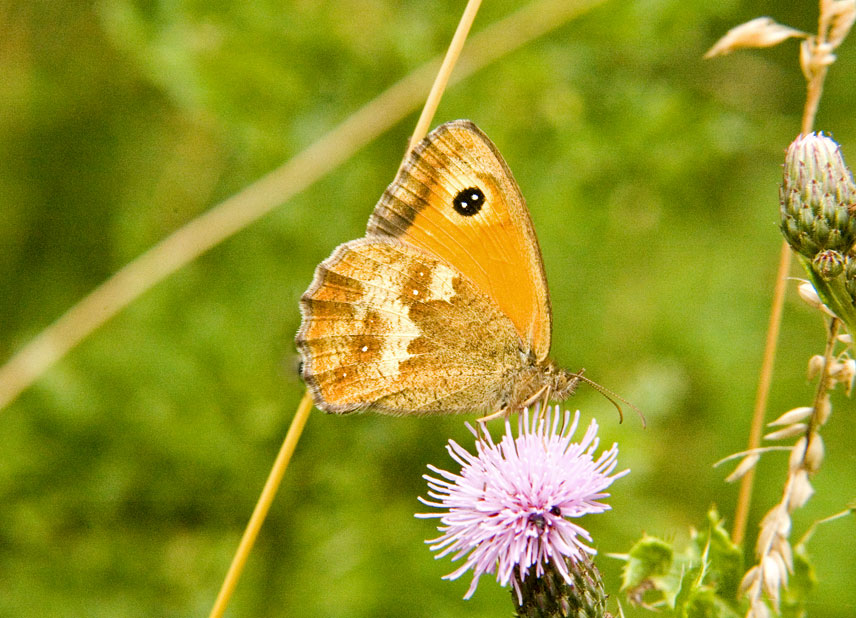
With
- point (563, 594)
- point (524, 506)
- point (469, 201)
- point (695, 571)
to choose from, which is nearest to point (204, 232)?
point (469, 201)

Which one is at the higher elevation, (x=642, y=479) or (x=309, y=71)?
(x=309, y=71)

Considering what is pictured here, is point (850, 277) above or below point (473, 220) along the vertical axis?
below

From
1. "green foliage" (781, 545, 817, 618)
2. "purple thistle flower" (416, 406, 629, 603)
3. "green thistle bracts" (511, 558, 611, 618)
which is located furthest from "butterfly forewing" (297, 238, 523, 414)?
Result: "green foliage" (781, 545, 817, 618)

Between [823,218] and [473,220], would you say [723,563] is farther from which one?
[473,220]

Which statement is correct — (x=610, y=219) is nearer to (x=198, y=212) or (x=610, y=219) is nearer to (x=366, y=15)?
(x=366, y=15)

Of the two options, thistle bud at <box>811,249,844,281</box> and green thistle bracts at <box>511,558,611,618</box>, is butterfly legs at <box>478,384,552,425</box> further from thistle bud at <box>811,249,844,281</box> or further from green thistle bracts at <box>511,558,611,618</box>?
thistle bud at <box>811,249,844,281</box>

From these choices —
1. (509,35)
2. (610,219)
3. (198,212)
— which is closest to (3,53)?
(198,212)

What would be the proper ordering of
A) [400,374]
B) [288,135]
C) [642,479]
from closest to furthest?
[400,374] < [642,479] < [288,135]
